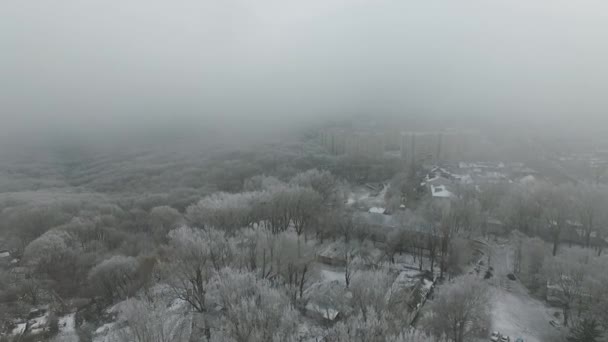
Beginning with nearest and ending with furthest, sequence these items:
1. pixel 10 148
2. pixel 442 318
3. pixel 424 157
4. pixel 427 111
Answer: pixel 442 318, pixel 424 157, pixel 10 148, pixel 427 111

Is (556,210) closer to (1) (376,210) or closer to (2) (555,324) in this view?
(2) (555,324)

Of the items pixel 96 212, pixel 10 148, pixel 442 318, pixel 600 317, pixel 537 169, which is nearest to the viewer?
pixel 442 318

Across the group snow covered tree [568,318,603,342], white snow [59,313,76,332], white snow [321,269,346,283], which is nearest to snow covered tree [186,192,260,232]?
white snow [321,269,346,283]

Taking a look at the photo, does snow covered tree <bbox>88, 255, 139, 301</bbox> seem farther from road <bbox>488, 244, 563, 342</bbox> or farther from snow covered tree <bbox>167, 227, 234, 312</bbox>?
road <bbox>488, 244, 563, 342</bbox>

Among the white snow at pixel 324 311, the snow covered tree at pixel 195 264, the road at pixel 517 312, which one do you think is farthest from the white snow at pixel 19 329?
the road at pixel 517 312

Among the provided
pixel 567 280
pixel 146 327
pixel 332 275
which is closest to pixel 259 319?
pixel 146 327

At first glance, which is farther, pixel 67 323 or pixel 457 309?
pixel 67 323

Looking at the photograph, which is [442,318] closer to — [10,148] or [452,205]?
[452,205]

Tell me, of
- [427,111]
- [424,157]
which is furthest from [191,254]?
[427,111]

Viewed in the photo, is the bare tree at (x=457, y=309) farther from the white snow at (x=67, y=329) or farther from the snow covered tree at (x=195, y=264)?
the white snow at (x=67, y=329)
